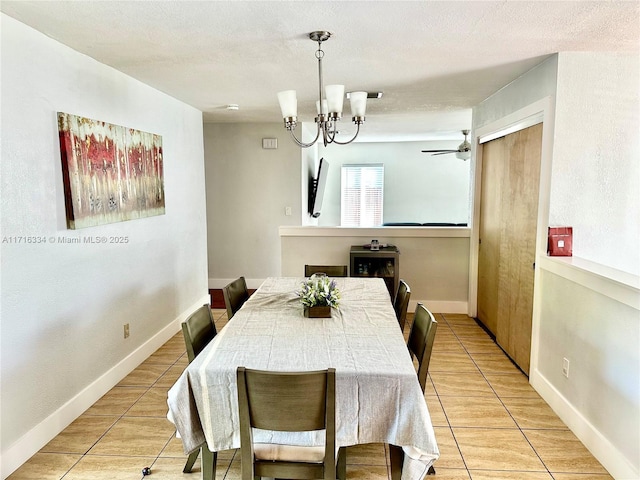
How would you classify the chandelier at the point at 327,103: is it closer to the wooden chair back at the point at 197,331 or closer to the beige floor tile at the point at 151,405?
the wooden chair back at the point at 197,331

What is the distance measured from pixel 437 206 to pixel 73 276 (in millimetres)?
6817

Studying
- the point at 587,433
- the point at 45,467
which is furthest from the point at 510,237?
the point at 45,467

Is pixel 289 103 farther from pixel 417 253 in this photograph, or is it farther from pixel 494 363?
pixel 417 253

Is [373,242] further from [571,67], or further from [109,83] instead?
[109,83]

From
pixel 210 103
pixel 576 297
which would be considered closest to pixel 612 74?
pixel 576 297

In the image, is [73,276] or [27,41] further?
[73,276]

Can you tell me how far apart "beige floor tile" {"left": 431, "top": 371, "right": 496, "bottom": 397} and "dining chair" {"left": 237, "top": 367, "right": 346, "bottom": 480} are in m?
1.60

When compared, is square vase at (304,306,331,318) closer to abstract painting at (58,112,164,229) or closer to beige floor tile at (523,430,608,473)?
beige floor tile at (523,430,608,473)

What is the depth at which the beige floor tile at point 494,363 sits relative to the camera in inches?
128

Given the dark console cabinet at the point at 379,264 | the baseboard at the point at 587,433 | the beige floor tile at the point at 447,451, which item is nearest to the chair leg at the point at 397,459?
the beige floor tile at the point at 447,451

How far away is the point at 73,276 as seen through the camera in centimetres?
254

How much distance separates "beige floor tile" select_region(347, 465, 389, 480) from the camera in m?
2.07

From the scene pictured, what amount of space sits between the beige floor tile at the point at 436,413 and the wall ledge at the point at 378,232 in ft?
7.12

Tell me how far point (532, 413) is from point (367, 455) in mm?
1165
